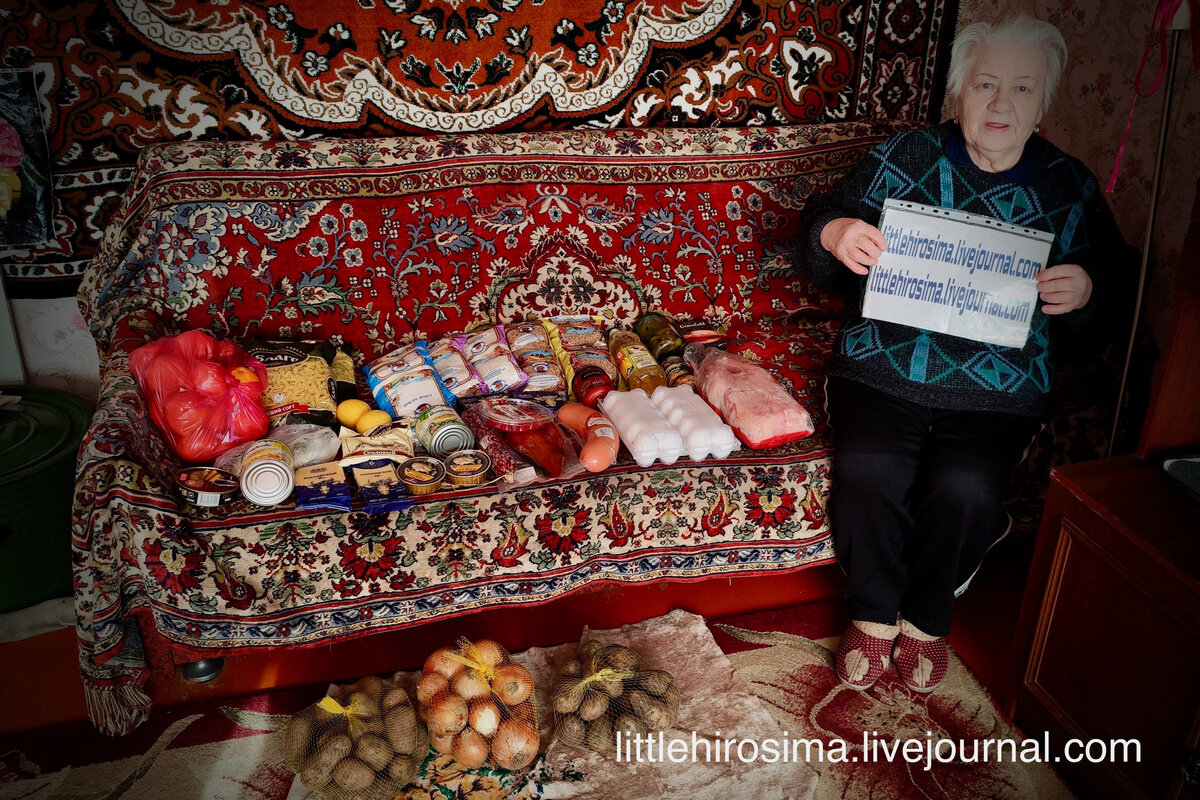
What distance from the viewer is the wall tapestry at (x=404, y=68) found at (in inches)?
82.9

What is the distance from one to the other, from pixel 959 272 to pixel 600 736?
1.23 meters

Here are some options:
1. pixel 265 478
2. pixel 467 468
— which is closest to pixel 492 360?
pixel 467 468

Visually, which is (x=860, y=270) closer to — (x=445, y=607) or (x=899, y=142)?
(x=899, y=142)

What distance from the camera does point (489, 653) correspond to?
1.63 m

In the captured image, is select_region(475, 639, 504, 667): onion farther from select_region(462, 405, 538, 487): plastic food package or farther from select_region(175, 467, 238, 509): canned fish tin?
select_region(175, 467, 238, 509): canned fish tin

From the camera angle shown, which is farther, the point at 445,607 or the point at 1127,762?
the point at 445,607

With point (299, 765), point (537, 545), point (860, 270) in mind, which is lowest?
point (299, 765)

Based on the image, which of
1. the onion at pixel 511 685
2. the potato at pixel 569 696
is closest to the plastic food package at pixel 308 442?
the onion at pixel 511 685

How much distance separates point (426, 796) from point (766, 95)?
2149 millimetres

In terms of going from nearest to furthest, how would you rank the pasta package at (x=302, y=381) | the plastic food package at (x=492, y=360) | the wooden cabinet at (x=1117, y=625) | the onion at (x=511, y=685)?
the wooden cabinet at (x=1117, y=625) < the onion at (x=511, y=685) < the pasta package at (x=302, y=381) < the plastic food package at (x=492, y=360)

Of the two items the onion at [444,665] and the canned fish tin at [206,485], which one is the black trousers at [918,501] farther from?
the canned fish tin at [206,485]

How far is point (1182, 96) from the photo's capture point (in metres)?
2.03

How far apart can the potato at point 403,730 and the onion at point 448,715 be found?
0.11 feet

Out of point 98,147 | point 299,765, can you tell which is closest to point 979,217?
point 299,765
